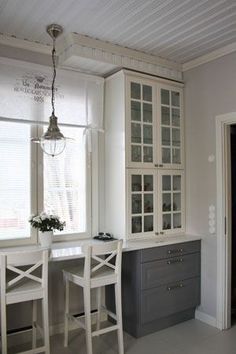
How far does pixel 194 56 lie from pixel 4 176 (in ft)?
7.45

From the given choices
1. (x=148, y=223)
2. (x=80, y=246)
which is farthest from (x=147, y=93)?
(x=80, y=246)

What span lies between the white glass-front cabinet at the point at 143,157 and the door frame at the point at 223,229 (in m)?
0.48

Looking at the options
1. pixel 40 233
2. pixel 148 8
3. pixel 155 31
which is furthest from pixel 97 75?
pixel 40 233

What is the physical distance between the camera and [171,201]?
139 inches

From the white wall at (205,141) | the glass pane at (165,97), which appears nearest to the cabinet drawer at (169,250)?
the white wall at (205,141)

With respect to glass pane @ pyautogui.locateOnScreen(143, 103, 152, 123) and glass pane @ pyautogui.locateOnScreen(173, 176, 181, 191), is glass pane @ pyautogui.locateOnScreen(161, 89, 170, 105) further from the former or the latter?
glass pane @ pyautogui.locateOnScreen(173, 176, 181, 191)

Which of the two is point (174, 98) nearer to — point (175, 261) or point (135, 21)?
point (135, 21)

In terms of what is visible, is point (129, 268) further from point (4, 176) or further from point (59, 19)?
point (59, 19)

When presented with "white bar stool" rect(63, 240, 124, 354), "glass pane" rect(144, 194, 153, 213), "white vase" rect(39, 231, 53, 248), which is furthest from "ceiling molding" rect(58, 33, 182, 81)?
"white bar stool" rect(63, 240, 124, 354)

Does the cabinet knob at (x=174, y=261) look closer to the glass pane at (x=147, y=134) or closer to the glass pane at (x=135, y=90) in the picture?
the glass pane at (x=147, y=134)

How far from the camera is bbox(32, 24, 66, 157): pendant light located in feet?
8.35

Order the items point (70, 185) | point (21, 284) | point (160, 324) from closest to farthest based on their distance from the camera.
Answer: point (21, 284) < point (160, 324) < point (70, 185)

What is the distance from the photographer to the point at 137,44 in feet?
10.2

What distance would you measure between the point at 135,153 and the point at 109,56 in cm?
97
